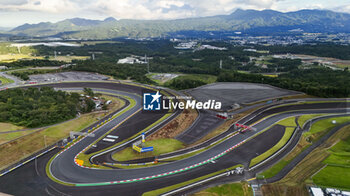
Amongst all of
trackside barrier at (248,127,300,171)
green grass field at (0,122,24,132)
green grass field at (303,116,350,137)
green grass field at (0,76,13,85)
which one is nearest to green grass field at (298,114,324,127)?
green grass field at (303,116,350,137)

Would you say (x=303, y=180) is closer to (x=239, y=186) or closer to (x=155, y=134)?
(x=239, y=186)

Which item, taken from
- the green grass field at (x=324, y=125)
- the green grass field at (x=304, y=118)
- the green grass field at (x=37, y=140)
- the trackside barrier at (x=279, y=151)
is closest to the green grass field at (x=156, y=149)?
the trackside barrier at (x=279, y=151)

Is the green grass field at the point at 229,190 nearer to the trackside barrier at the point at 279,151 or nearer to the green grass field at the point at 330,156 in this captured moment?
the green grass field at the point at 330,156

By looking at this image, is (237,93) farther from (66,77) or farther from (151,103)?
(66,77)

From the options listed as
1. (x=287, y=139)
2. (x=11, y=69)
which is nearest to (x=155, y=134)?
(x=287, y=139)

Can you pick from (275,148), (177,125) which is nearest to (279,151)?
(275,148)

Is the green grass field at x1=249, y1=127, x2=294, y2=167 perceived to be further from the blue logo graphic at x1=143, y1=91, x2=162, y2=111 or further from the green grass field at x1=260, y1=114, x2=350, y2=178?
the blue logo graphic at x1=143, y1=91, x2=162, y2=111

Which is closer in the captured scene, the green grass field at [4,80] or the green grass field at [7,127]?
the green grass field at [7,127]
